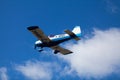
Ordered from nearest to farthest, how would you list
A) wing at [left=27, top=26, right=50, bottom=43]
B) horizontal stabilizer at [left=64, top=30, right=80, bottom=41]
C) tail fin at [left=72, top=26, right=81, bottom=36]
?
horizontal stabilizer at [left=64, top=30, right=80, bottom=41]
wing at [left=27, top=26, right=50, bottom=43]
tail fin at [left=72, top=26, right=81, bottom=36]

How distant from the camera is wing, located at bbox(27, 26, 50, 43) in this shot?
77.2 meters

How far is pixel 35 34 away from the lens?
7844cm

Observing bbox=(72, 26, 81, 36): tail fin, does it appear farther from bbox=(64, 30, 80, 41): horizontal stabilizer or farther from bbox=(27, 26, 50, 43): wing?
bbox=(27, 26, 50, 43): wing

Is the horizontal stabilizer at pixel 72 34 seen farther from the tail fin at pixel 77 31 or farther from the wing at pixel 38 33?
the wing at pixel 38 33

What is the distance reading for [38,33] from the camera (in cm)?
7825

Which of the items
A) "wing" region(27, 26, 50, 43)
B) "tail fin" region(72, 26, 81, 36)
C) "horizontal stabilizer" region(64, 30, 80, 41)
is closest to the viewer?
"horizontal stabilizer" region(64, 30, 80, 41)

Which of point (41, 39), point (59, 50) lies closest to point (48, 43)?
point (41, 39)

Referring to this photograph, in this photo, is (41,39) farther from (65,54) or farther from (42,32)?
(65,54)

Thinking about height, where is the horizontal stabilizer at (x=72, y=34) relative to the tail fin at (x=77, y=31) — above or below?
below

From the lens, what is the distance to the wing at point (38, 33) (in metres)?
77.2

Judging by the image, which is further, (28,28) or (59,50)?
(59,50)

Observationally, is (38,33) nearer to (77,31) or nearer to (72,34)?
(72,34)

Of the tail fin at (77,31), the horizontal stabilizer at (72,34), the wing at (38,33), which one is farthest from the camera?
the tail fin at (77,31)

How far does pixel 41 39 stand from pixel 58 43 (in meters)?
2.89
